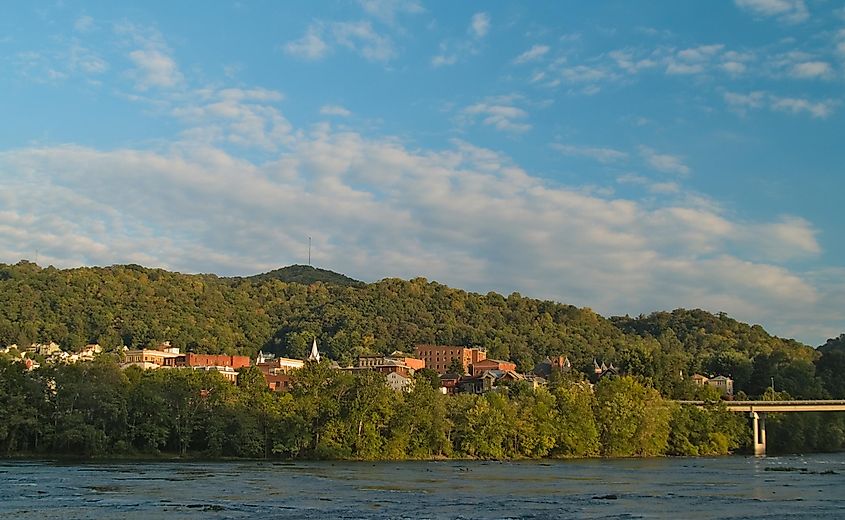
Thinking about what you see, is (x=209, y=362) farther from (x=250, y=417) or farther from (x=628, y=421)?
(x=628, y=421)

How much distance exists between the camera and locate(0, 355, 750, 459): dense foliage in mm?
95125

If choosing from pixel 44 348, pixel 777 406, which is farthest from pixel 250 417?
pixel 44 348

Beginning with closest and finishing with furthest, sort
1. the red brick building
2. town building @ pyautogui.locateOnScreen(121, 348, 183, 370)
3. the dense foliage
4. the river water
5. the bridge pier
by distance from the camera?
the river water, the dense foliage, the bridge pier, town building @ pyautogui.locateOnScreen(121, 348, 183, 370), the red brick building

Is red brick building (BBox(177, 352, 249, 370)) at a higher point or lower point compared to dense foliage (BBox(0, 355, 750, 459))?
higher

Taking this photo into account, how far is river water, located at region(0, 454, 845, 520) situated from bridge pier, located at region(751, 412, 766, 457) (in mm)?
→ 48582

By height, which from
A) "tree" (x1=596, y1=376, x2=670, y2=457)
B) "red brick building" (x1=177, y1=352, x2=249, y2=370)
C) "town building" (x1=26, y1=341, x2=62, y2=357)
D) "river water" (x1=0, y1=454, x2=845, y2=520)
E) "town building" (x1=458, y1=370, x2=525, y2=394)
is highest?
"town building" (x1=26, y1=341, x2=62, y2=357)

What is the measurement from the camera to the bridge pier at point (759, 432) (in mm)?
133625

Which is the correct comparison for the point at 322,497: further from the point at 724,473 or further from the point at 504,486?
the point at 724,473

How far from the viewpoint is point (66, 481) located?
60.9 m

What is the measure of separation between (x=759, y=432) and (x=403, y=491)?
9589 centimetres

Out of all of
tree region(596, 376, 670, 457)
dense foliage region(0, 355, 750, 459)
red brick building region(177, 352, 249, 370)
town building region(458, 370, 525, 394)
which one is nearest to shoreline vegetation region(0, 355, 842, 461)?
dense foliage region(0, 355, 750, 459)

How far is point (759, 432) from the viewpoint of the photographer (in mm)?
137250

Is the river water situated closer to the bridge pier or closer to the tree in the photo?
the tree

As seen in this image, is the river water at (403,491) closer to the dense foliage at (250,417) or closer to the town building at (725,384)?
the dense foliage at (250,417)
